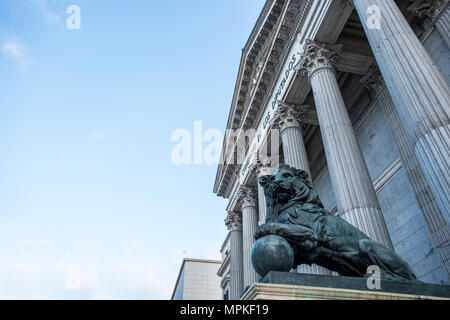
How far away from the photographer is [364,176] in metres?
9.91

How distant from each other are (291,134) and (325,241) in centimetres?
1127

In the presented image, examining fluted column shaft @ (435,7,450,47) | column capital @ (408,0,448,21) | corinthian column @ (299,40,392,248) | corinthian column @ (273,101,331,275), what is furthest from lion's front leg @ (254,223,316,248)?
column capital @ (408,0,448,21)

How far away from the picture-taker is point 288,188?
4770 millimetres

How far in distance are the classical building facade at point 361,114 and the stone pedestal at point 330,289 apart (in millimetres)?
3570

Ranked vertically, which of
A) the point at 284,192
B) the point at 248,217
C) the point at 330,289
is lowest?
the point at 330,289

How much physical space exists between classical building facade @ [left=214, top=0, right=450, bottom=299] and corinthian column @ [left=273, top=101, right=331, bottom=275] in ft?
0.18

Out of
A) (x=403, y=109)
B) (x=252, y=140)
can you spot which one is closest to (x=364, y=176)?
(x=403, y=109)

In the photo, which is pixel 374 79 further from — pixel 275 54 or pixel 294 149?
pixel 275 54

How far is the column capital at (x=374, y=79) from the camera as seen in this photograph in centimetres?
1455

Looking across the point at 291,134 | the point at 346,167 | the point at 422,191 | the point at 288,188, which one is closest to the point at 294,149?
the point at 291,134
